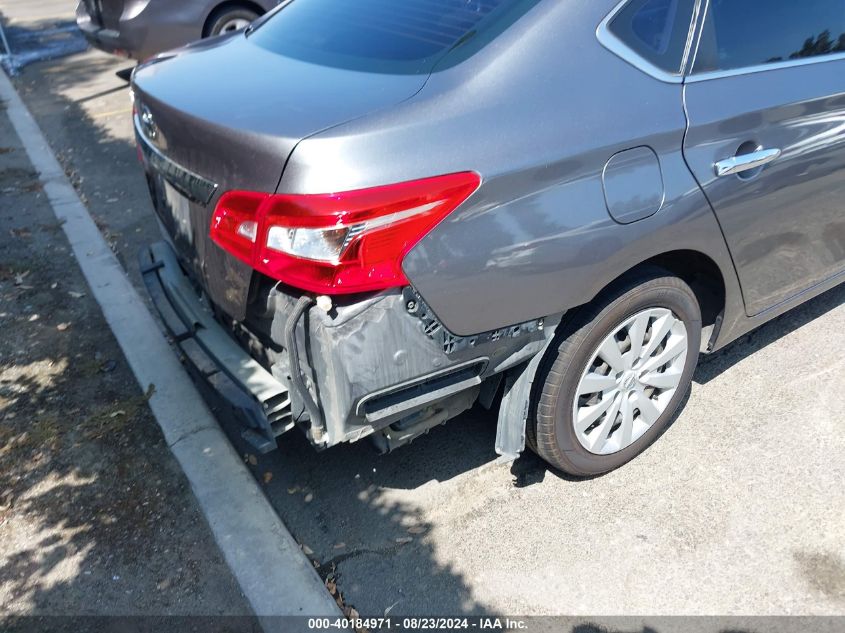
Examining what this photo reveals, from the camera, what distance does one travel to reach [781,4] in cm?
279

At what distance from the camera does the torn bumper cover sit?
2078 millimetres

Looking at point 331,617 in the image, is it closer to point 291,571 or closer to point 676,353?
point 291,571

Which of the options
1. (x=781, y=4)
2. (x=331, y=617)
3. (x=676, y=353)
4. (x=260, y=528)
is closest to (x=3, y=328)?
(x=260, y=528)

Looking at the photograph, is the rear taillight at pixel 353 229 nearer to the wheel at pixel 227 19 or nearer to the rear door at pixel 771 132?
the rear door at pixel 771 132

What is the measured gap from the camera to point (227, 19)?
7.61 meters

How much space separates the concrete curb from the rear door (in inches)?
75.3

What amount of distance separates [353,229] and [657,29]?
4.10 ft

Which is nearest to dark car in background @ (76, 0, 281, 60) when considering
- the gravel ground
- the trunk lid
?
the gravel ground

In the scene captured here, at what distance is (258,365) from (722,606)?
1.71 metres

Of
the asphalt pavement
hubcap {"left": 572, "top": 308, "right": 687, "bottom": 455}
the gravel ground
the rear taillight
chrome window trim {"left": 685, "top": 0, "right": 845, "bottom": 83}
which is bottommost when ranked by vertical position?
the gravel ground

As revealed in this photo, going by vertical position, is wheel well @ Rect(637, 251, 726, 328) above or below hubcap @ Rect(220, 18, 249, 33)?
above

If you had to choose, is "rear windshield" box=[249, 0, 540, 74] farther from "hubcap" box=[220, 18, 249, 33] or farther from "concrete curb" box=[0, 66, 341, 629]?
"hubcap" box=[220, 18, 249, 33]

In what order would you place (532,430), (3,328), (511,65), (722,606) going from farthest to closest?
(3,328) < (532,430) < (722,606) < (511,65)

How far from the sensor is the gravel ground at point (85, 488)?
8.32 feet
